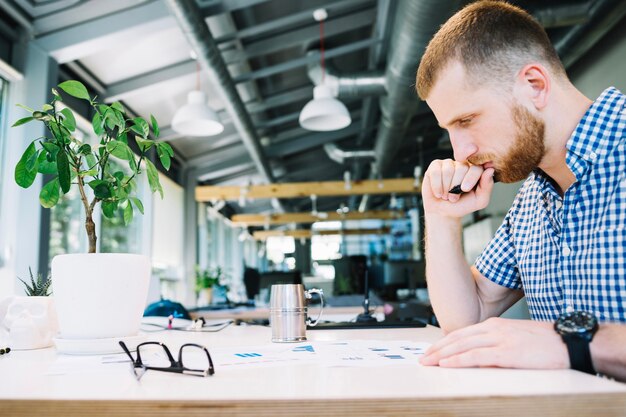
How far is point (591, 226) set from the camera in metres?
1.16

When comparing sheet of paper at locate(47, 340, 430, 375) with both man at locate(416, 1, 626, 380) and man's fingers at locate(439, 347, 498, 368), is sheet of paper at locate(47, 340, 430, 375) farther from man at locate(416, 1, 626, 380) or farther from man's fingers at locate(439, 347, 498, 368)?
man at locate(416, 1, 626, 380)

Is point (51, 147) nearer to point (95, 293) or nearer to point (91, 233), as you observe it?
point (91, 233)

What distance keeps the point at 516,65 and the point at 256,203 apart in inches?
489

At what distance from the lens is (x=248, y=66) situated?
6594mm

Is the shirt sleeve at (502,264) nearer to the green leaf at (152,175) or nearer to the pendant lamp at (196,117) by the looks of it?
the green leaf at (152,175)

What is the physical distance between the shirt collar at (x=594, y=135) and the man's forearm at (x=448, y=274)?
0.33 meters

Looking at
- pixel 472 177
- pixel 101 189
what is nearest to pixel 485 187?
pixel 472 177

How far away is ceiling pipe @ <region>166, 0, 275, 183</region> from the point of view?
4059 millimetres

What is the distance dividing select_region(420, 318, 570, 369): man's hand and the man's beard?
48cm

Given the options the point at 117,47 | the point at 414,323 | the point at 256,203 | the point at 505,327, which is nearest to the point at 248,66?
the point at 117,47

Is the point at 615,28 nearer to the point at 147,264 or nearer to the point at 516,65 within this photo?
the point at 516,65

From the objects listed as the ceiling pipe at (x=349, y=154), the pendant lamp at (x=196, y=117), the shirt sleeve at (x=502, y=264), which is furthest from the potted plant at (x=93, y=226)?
the ceiling pipe at (x=349, y=154)

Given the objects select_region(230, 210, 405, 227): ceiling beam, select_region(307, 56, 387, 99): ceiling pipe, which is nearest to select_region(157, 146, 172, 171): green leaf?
select_region(307, 56, 387, 99): ceiling pipe

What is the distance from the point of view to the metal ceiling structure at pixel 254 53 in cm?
441
